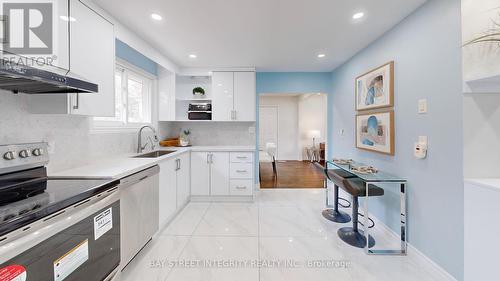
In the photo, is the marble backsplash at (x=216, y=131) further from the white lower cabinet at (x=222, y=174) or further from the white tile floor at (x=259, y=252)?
the white tile floor at (x=259, y=252)

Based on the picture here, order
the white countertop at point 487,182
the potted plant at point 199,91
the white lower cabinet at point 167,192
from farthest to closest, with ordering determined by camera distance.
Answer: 1. the potted plant at point 199,91
2. the white lower cabinet at point 167,192
3. the white countertop at point 487,182

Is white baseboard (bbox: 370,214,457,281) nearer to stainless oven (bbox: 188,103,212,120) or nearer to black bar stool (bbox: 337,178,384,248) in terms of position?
black bar stool (bbox: 337,178,384,248)

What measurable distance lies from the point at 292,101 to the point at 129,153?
20.2 feet

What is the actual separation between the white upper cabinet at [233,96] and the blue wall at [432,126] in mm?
2111

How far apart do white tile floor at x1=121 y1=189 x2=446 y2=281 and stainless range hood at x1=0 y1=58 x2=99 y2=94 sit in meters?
1.62

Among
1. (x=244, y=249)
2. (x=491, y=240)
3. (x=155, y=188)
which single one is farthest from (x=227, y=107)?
(x=491, y=240)

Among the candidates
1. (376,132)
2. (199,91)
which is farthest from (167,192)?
(376,132)

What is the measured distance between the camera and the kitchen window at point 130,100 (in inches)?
103

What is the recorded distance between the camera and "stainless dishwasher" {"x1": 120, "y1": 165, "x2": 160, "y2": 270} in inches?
Answer: 66.6

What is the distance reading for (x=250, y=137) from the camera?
13.7 ft

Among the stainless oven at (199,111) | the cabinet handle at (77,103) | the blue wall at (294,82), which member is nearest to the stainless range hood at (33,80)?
the cabinet handle at (77,103)

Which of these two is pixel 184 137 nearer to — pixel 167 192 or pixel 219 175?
pixel 219 175

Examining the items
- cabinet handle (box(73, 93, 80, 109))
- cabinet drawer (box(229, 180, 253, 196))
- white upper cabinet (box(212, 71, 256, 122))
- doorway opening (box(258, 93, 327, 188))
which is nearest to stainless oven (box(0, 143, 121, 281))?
cabinet handle (box(73, 93, 80, 109))

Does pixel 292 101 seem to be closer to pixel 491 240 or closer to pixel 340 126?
pixel 340 126
